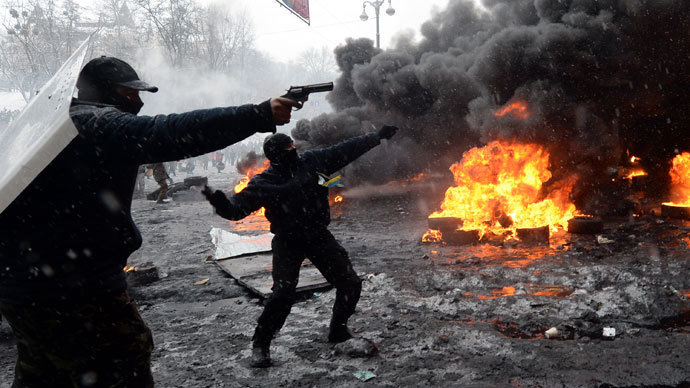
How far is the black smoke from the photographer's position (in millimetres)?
10539

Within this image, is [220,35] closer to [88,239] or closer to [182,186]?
[182,186]

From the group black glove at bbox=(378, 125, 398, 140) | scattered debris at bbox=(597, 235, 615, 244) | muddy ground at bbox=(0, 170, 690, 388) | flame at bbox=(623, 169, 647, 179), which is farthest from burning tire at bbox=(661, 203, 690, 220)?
black glove at bbox=(378, 125, 398, 140)

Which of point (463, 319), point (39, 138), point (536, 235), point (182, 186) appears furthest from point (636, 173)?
point (182, 186)

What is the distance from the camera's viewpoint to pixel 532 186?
952 cm

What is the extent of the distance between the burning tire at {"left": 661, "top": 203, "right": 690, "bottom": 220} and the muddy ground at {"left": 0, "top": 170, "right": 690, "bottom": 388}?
42.5 inches

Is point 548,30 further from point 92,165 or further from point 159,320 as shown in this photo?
point 92,165

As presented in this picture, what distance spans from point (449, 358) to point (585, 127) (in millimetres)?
8791

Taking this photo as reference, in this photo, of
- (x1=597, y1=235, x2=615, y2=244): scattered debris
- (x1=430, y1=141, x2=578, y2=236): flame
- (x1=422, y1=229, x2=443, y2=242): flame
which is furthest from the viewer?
(x1=430, y1=141, x2=578, y2=236): flame

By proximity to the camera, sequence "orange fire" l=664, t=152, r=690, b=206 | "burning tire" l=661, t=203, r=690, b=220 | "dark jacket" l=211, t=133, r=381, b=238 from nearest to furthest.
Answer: "dark jacket" l=211, t=133, r=381, b=238, "burning tire" l=661, t=203, r=690, b=220, "orange fire" l=664, t=152, r=690, b=206

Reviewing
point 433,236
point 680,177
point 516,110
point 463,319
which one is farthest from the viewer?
point 680,177

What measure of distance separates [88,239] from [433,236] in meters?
7.26

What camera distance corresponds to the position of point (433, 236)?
848cm

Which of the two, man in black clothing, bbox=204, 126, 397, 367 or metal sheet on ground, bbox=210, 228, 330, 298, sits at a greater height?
man in black clothing, bbox=204, 126, 397, 367

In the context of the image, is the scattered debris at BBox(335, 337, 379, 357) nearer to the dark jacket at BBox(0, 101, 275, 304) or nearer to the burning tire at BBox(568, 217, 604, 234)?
the dark jacket at BBox(0, 101, 275, 304)
